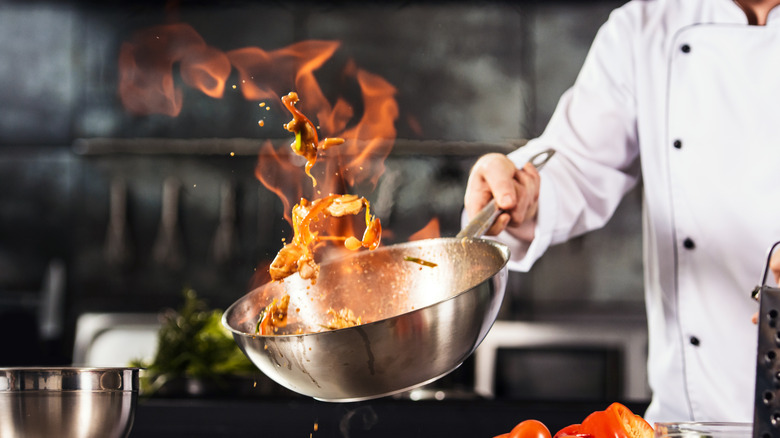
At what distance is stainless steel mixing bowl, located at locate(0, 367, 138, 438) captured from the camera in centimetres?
65

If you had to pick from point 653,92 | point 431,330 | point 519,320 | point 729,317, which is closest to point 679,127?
point 653,92

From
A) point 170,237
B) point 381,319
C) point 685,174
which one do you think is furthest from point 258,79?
point 381,319

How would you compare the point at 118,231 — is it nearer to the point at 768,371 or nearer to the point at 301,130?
the point at 301,130

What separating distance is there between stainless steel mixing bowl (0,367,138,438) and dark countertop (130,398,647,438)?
0.32 m

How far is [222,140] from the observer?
3041mm

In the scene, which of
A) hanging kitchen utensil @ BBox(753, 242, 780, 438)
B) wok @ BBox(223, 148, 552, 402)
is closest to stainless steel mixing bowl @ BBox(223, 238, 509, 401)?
wok @ BBox(223, 148, 552, 402)

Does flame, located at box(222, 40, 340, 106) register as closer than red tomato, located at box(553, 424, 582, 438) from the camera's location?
No

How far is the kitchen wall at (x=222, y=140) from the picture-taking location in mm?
3006

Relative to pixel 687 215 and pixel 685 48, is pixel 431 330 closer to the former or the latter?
pixel 687 215

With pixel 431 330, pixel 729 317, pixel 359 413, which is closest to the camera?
pixel 431 330

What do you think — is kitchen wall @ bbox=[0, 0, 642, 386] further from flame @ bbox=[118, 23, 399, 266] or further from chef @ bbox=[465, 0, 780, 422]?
chef @ bbox=[465, 0, 780, 422]

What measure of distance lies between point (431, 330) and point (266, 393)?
729 mm

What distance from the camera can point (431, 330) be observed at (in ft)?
2.26

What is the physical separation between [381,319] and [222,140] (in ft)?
8.05
